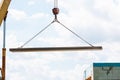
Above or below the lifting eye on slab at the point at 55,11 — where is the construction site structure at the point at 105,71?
below

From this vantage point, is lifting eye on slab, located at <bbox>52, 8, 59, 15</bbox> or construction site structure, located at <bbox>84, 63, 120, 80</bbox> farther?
construction site structure, located at <bbox>84, 63, 120, 80</bbox>

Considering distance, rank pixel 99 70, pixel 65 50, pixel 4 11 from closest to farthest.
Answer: pixel 4 11 → pixel 65 50 → pixel 99 70

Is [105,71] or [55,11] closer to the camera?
[55,11]

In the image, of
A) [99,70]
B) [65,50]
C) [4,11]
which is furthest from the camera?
[99,70]

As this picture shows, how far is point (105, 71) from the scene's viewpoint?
271 ft

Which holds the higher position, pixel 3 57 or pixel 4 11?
pixel 4 11

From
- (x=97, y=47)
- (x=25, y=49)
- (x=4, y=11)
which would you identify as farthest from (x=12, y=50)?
(x=97, y=47)

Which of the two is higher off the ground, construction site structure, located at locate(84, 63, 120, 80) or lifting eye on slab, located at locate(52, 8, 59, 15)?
lifting eye on slab, located at locate(52, 8, 59, 15)

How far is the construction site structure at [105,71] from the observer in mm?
82250

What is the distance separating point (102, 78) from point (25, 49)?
162 ft

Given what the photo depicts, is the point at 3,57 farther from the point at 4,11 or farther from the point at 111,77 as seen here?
the point at 111,77

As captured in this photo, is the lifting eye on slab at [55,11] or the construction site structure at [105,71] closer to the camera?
the lifting eye on slab at [55,11]

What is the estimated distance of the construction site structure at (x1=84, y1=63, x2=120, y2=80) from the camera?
82.2 m

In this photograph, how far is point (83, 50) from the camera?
3553 centimetres
